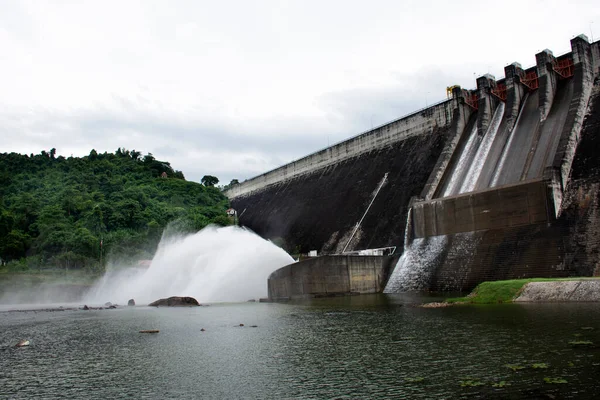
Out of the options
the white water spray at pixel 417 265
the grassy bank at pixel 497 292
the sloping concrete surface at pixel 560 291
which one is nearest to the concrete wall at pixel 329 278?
the white water spray at pixel 417 265

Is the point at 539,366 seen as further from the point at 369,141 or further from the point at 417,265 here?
the point at 369,141

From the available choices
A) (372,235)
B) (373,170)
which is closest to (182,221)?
(373,170)

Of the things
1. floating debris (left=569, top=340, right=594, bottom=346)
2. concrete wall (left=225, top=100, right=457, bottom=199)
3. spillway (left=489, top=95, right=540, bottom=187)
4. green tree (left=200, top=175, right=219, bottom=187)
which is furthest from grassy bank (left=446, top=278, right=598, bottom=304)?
green tree (left=200, top=175, right=219, bottom=187)

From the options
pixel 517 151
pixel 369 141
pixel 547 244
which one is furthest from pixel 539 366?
pixel 369 141

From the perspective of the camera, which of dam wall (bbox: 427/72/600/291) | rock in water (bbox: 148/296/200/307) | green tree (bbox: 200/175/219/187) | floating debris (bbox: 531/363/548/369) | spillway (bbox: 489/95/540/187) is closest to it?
floating debris (bbox: 531/363/548/369)

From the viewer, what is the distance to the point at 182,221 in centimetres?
5662

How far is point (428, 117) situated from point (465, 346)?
3344cm

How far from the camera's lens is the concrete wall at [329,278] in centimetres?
2738

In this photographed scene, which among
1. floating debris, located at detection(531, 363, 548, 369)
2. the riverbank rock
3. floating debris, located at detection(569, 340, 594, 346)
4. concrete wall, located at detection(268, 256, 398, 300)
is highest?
concrete wall, located at detection(268, 256, 398, 300)

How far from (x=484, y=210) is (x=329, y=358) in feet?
62.4

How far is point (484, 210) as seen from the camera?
84.7 feet

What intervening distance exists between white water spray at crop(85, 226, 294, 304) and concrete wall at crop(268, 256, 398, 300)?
9.27 feet

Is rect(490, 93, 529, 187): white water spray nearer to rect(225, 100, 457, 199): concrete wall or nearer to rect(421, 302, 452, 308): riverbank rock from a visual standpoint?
rect(225, 100, 457, 199): concrete wall

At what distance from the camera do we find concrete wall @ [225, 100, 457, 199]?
3956 cm
